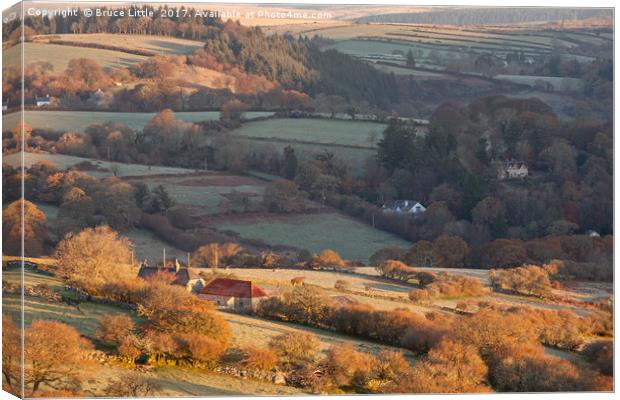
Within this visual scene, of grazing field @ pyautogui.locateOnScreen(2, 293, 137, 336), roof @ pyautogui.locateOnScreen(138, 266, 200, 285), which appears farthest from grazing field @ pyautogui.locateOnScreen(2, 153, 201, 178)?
grazing field @ pyautogui.locateOnScreen(2, 293, 137, 336)

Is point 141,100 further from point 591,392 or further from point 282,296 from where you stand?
point 591,392

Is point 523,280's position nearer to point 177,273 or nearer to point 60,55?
point 177,273

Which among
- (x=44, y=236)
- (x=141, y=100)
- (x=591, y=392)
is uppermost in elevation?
(x=141, y=100)

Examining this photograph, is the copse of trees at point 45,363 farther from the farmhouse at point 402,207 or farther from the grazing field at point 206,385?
the farmhouse at point 402,207

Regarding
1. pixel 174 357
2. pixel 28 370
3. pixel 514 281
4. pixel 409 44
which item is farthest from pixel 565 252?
pixel 28 370

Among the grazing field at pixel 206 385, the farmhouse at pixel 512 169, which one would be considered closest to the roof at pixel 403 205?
the farmhouse at pixel 512 169

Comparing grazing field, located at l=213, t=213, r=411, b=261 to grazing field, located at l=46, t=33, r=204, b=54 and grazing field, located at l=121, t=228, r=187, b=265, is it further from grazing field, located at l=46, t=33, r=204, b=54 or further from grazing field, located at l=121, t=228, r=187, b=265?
grazing field, located at l=46, t=33, r=204, b=54
